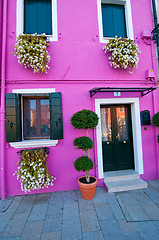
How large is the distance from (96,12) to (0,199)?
602cm

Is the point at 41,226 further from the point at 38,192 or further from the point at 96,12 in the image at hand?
the point at 96,12

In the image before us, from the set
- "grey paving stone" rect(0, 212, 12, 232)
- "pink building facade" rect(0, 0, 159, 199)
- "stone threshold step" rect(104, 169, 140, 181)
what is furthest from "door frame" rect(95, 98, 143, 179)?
"grey paving stone" rect(0, 212, 12, 232)

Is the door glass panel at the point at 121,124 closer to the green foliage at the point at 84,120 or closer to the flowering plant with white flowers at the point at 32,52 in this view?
the green foliage at the point at 84,120

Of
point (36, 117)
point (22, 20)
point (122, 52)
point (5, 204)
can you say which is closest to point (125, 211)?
point (5, 204)

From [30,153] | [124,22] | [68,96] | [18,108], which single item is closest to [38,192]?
[30,153]

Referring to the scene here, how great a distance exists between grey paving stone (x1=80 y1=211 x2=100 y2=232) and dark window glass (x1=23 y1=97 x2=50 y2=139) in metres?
2.12

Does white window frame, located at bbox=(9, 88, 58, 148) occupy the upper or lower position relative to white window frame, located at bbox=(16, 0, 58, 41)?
lower

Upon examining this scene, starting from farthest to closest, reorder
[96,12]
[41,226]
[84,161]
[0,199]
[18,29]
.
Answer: [96,12] < [18,29] < [0,199] < [84,161] < [41,226]

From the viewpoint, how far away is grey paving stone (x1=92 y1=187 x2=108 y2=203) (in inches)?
→ 111

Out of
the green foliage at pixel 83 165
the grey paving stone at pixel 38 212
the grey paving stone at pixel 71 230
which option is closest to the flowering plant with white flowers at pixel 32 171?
the grey paving stone at pixel 38 212

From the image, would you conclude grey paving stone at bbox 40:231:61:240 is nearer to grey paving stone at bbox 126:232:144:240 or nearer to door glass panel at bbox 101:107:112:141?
grey paving stone at bbox 126:232:144:240

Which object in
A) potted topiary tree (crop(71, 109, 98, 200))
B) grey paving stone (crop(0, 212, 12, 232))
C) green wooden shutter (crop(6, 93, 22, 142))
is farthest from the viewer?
green wooden shutter (crop(6, 93, 22, 142))

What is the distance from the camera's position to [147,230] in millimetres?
2039

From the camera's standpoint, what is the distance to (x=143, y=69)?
3744 mm
